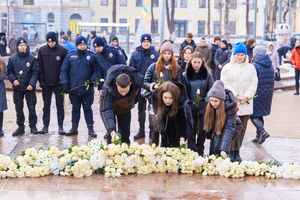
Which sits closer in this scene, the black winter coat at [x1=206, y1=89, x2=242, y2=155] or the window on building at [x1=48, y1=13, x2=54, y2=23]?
the black winter coat at [x1=206, y1=89, x2=242, y2=155]

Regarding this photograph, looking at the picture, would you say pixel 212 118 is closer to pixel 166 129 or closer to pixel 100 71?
pixel 166 129

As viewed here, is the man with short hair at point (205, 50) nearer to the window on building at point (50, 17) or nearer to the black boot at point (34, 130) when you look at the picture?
the black boot at point (34, 130)

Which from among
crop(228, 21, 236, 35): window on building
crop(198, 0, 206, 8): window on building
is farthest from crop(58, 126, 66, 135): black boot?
crop(228, 21, 236, 35): window on building

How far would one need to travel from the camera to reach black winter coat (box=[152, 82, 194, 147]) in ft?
17.0

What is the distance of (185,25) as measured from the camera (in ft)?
188

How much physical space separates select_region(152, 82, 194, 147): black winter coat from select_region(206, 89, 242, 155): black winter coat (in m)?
0.38

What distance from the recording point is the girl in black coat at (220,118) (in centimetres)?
500

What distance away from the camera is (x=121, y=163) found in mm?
4770

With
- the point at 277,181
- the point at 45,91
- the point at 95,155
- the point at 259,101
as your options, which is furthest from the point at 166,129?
the point at 45,91

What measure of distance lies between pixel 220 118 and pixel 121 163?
1355mm

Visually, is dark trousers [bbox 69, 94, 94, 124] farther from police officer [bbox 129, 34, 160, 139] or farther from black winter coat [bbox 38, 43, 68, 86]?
police officer [bbox 129, 34, 160, 139]

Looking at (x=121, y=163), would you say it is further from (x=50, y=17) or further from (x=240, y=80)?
(x=50, y=17)

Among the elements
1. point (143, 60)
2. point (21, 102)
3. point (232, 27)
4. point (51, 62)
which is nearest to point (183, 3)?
point (232, 27)

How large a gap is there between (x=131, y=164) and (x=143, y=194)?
0.65 m
